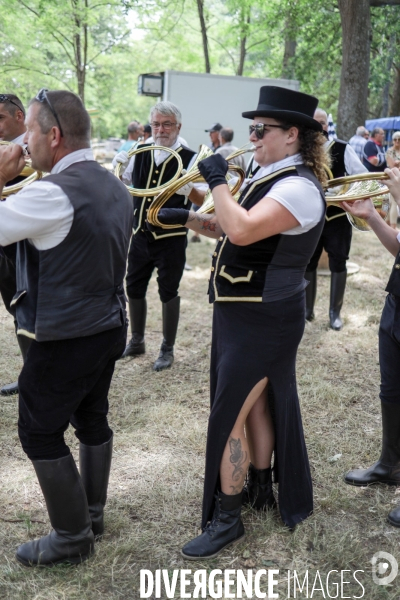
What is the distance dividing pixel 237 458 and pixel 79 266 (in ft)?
3.62

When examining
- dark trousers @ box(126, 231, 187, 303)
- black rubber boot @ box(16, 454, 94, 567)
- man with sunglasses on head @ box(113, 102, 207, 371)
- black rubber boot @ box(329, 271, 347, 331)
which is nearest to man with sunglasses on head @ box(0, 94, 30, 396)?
man with sunglasses on head @ box(113, 102, 207, 371)

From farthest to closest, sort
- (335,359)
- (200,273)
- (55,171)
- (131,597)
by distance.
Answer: (200,273) → (335,359) → (131,597) → (55,171)

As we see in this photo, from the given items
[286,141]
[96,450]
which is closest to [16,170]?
[286,141]

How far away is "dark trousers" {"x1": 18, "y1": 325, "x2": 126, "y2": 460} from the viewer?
2.30 m

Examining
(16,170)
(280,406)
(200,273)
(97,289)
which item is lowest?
(200,273)

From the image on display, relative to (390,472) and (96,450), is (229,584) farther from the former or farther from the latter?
(390,472)

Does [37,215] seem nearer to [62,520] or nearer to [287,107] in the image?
[287,107]

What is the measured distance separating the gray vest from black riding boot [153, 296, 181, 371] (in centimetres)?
261

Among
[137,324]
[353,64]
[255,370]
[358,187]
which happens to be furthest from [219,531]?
[353,64]

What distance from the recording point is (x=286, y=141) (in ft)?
8.02

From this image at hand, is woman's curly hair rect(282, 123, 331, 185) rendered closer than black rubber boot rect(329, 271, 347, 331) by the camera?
Yes

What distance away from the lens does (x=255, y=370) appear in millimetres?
2537

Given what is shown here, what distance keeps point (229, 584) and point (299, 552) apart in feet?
1.26

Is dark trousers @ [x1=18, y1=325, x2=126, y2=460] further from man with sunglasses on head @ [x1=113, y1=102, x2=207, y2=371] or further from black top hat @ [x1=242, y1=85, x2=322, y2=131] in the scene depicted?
man with sunglasses on head @ [x1=113, y1=102, x2=207, y2=371]
